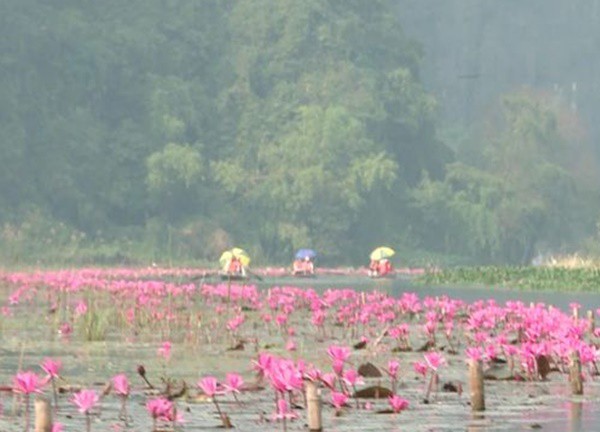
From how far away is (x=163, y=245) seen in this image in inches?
3125

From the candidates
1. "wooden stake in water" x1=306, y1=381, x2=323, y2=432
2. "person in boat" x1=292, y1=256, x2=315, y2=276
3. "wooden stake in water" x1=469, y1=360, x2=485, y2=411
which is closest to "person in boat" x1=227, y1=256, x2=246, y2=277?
"person in boat" x1=292, y1=256, x2=315, y2=276

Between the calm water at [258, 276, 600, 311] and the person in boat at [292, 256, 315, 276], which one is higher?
the person in boat at [292, 256, 315, 276]

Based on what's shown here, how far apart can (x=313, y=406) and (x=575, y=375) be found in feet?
14.0

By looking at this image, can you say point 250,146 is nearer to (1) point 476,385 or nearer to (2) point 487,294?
(2) point 487,294

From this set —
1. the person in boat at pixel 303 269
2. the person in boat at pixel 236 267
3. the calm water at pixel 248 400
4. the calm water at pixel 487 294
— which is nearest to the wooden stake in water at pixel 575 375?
the calm water at pixel 248 400

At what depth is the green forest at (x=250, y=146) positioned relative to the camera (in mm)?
80438

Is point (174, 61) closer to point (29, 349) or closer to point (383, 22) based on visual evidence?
point (383, 22)

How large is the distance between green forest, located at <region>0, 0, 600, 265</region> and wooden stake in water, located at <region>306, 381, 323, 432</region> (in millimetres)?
58292

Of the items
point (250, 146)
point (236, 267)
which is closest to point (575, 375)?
point (236, 267)

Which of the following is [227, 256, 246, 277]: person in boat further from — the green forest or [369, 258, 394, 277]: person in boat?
the green forest

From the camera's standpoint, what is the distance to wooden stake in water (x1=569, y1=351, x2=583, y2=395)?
17578mm

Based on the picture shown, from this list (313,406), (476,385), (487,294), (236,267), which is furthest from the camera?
(236,267)

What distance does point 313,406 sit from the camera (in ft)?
46.1

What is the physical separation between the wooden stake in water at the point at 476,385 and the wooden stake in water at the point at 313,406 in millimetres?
1906
